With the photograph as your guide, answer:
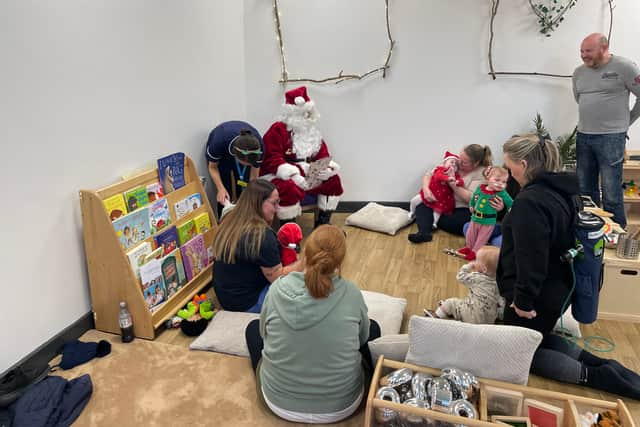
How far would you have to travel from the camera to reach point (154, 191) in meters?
3.04

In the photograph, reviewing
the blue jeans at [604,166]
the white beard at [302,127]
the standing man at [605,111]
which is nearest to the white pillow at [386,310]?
the white beard at [302,127]

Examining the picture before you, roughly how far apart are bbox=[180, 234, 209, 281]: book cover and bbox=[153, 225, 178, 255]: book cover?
0.07 metres

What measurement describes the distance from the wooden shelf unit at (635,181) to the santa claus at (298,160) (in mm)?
2418

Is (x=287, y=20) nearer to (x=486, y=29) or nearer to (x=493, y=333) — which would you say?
(x=486, y=29)

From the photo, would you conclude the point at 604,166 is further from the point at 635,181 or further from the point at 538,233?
the point at 538,233

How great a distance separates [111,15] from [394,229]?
275 cm

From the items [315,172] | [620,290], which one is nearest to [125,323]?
[315,172]

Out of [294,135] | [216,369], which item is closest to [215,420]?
[216,369]

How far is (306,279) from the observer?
1.84 meters

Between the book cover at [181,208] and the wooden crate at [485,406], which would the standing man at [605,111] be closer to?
the wooden crate at [485,406]

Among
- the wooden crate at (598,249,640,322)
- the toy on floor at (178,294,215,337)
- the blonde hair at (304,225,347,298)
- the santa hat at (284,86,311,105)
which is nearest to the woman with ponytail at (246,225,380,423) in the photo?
the blonde hair at (304,225,347,298)

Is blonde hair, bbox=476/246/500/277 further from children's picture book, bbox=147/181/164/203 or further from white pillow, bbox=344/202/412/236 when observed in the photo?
children's picture book, bbox=147/181/164/203

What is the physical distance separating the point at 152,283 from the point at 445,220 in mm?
2582

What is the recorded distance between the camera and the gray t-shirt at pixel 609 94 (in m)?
3.58
